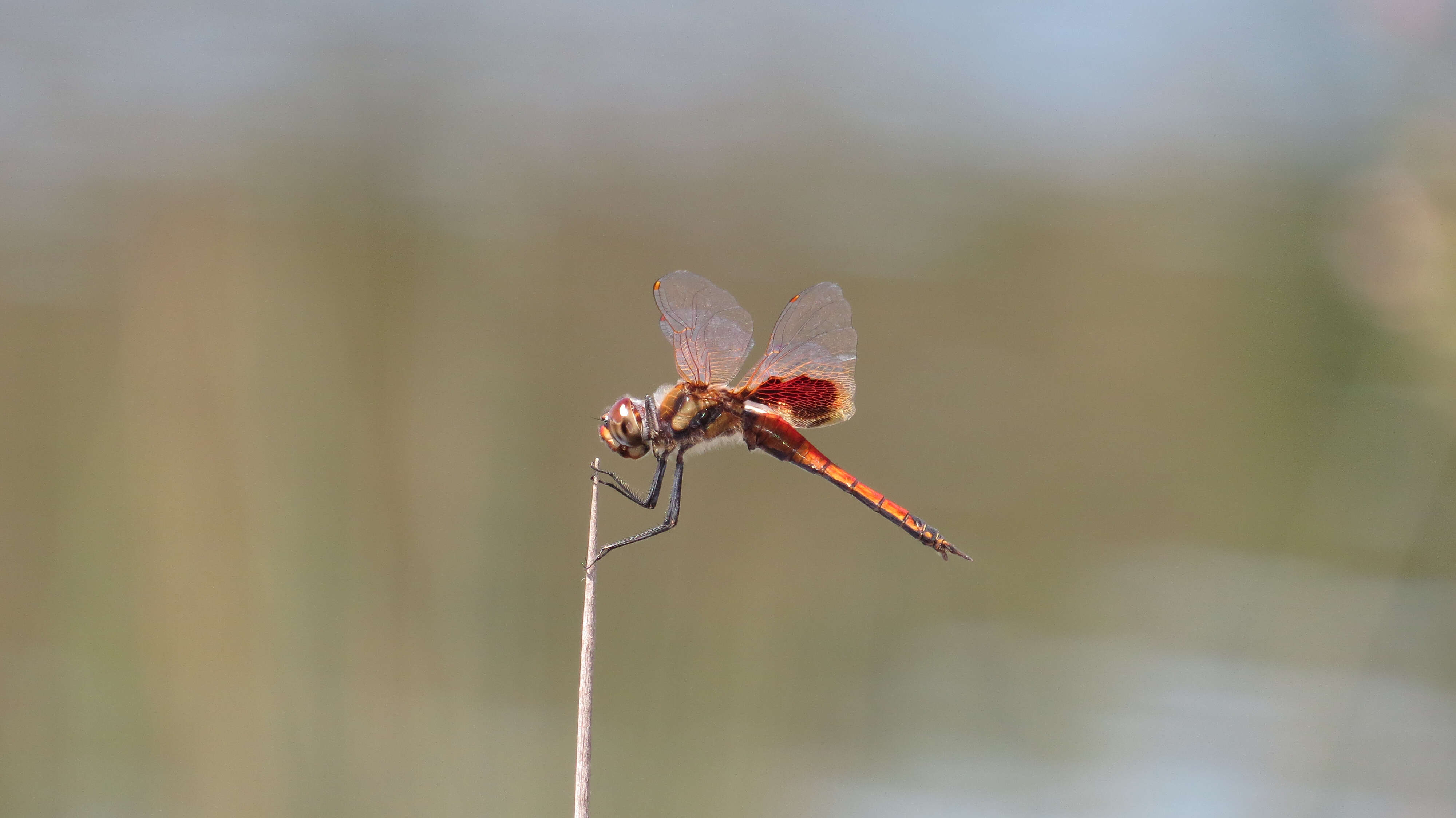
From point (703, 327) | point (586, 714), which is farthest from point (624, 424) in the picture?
point (586, 714)

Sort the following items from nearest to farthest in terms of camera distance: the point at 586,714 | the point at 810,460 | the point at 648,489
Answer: the point at 586,714, the point at 648,489, the point at 810,460

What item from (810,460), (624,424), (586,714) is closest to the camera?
(586,714)

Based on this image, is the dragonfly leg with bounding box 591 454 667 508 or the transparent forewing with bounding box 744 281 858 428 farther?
the transparent forewing with bounding box 744 281 858 428

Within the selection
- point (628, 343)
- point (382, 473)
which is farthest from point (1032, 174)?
point (382, 473)

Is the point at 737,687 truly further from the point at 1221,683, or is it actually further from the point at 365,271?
the point at 365,271

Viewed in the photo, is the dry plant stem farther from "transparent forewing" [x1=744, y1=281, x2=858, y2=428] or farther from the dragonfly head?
"transparent forewing" [x1=744, y1=281, x2=858, y2=428]

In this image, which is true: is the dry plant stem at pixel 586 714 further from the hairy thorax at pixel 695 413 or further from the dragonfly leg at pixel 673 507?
the hairy thorax at pixel 695 413

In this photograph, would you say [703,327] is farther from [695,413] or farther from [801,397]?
[801,397]

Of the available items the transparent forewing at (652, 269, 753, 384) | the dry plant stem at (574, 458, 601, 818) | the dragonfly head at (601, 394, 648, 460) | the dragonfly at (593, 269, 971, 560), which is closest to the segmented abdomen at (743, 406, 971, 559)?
the dragonfly at (593, 269, 971, 560)
